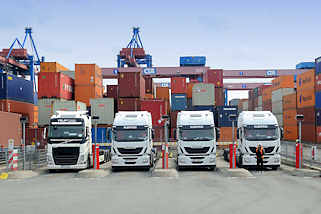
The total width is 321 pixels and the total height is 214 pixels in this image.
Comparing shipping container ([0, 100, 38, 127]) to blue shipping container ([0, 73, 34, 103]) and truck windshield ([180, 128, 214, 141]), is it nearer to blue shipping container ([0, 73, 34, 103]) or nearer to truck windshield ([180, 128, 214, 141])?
blue shipping container ([0, 73, 34, 103])

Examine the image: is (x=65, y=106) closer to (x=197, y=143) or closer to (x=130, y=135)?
(x=130, y=135)

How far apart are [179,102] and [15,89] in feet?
54.7

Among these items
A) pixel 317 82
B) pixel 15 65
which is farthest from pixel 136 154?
pixel 15 65

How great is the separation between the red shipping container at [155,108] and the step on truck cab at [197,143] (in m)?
12.4

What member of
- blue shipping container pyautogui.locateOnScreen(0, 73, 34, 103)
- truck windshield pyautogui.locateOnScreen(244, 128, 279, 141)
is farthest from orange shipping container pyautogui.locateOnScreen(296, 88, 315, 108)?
blue shipping container pyautogui.locateOnScreen(0, 73, 34, 103)

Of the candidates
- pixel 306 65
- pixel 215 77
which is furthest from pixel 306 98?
pixel 306 65

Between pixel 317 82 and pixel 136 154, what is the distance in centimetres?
3070

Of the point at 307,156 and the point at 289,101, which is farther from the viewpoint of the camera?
the point at 289,101

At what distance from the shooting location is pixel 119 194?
1366cm

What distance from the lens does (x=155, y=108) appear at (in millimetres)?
34812

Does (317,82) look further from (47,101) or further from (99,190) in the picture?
(99,190)

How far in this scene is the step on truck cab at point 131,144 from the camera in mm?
21234

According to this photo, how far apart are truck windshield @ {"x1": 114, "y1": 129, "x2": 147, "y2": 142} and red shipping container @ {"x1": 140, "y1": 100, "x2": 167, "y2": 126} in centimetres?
1236

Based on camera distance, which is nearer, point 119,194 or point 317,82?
point 119,194
